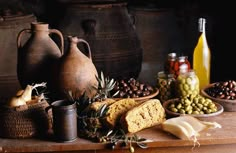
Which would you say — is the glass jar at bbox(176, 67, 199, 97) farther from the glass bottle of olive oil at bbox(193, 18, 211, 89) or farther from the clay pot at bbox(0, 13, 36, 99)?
the clay pot at bbox(0, 13, 36, 99)

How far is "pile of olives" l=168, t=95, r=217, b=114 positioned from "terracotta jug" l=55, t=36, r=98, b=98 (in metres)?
0.32

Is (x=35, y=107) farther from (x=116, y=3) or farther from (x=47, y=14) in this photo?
(x=47, y=14)

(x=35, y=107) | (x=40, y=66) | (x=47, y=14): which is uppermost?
(x=47, y=14)

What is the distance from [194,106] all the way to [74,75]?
1.51 feet

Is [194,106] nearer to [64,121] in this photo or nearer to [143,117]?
[143,117]

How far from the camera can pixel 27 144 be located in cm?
134

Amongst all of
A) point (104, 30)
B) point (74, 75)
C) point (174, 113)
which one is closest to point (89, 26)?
point (104, 30)

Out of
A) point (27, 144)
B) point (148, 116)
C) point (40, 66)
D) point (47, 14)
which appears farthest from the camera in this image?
point (47, 14)

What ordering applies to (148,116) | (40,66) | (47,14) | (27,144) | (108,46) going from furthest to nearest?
1. (47,14)
2. (108,46)
3. (40,66)
4. (148,116)
5. (27,144)

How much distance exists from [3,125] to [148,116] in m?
0.49

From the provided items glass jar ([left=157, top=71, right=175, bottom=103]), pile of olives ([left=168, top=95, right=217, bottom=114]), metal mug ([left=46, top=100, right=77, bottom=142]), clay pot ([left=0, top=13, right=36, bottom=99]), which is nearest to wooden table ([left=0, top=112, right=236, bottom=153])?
metal mug ([left=46, top=100, right=77, bottom=142])

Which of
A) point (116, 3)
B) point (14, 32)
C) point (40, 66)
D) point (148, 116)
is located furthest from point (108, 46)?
point (148, 116)

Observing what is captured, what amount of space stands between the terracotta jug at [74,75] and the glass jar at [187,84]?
356mm

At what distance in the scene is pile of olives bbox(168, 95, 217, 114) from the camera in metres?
1.52
